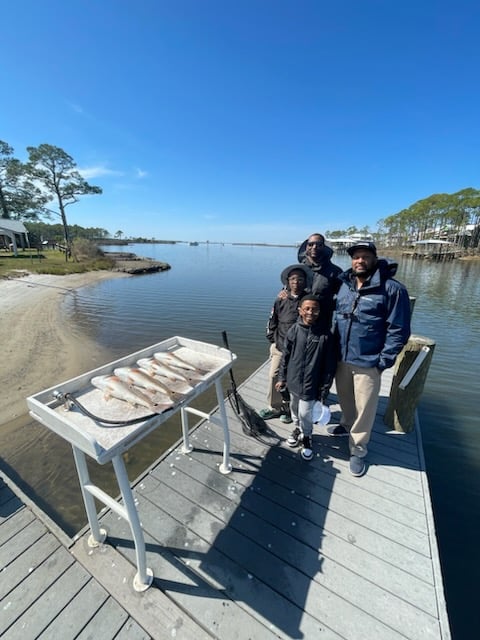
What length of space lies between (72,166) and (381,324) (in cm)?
3473

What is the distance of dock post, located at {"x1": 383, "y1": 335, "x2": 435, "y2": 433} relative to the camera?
9.92 ft

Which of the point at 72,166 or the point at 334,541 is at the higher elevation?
the point at 72,166

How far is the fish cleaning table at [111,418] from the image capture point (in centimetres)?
134

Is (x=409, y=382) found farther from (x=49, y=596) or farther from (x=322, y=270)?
(x=49, y=596)

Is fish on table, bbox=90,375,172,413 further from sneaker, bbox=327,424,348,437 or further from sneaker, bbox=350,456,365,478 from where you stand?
sneaker, bbox=327,424,348,437

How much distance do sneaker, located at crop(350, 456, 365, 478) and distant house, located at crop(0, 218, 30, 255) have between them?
31413 mm

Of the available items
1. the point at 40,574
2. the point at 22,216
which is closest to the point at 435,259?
the point at 40,574

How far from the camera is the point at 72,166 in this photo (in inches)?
1063

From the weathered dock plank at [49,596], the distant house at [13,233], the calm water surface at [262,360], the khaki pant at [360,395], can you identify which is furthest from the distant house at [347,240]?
the distant house at [13,233]

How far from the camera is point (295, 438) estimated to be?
3045 mm

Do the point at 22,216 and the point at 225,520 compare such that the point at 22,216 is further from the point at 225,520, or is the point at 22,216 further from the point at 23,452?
the point at 225,520

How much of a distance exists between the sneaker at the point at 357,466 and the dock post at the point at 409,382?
99cm

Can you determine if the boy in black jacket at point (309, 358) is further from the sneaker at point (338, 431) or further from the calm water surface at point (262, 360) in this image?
the calm water surface at point (262, 360)

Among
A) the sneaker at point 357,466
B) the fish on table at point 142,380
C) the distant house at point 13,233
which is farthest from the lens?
the distant house at point 13,233
